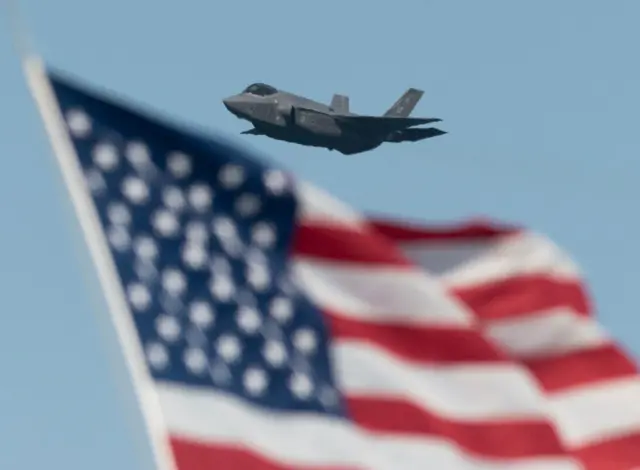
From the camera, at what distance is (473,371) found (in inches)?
309

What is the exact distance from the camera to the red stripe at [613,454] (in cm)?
857

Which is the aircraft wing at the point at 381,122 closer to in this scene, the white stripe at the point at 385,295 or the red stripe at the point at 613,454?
the red stripe at the point at 613,454

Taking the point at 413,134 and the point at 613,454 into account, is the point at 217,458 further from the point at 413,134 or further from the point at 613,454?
the point at 413,134

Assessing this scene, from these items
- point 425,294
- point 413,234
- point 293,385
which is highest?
point 413,234

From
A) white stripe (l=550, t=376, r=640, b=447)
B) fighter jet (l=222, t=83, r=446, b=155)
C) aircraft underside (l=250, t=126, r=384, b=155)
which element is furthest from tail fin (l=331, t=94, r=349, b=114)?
white stripe (l=550, t=376, r=640, b=447)

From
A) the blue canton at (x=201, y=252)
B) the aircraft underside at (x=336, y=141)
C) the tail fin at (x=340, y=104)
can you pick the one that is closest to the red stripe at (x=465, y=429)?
the blue canton at (x=201, y=252)

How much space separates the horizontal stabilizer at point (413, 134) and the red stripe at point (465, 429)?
250ft

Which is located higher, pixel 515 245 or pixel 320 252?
pixel 515 245

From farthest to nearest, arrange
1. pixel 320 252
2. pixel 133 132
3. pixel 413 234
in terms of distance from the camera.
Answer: pixel 413 234
pixel 320 252
pixel 133 132

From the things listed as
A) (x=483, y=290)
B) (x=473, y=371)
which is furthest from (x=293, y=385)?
(x=483, y=290)

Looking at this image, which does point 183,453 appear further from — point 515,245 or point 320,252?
point 515,245

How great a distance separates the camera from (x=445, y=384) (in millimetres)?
7742

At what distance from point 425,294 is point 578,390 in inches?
55.3

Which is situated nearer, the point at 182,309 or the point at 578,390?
the point at 182,309
